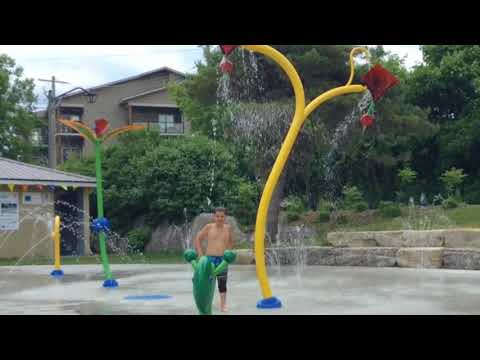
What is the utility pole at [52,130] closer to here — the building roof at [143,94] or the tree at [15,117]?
the tree at [15,117]

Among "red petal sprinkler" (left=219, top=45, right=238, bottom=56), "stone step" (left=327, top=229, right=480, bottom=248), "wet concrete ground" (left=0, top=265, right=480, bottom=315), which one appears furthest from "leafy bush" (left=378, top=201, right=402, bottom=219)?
"red petal sprinkler" (left=219, top=45, right=238, bottom=56)

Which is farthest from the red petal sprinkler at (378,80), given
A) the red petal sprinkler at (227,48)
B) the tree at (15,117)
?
the tree at (15,117)

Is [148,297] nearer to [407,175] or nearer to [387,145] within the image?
[387,145]

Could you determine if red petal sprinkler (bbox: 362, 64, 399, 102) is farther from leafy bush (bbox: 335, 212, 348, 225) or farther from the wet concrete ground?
leafy bush (bbox: 335, 212, 348, 225)

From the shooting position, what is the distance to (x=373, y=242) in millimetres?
15211

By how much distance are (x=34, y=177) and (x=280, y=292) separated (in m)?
12.7

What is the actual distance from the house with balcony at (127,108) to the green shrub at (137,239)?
2082cm

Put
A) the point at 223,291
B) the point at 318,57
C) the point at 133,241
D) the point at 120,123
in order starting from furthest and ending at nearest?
the point at 120,123
the point at 133,241
the point at 318,57
the point at 223,291

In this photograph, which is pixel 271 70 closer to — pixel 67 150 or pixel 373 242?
pixel 373 242

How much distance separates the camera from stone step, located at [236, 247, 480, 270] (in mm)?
13289

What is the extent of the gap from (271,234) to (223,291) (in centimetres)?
1011

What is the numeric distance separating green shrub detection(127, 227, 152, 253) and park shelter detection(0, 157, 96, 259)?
53.5 inches

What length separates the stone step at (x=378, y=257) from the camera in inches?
523
